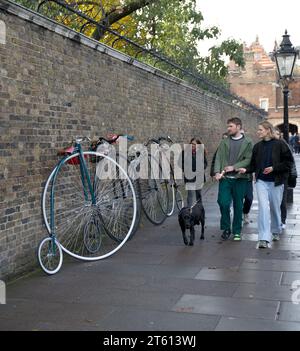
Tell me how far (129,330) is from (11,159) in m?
2.45

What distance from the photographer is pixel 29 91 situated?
Result: 5867mm

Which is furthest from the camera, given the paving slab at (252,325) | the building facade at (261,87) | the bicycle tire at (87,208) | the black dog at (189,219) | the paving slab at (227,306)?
the building facade at (261,87)

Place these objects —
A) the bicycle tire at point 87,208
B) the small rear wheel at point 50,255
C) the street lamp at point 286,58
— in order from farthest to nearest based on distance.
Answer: the street lamp at point 286,58
the bicycle tire at point 87,208
the small rear wheel at point 50,255

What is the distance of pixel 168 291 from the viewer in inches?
195

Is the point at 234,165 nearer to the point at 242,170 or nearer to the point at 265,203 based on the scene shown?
the point at 242,170

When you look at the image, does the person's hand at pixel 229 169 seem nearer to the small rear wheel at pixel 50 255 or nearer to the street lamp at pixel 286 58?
the small rear wheel at pixel 50 255

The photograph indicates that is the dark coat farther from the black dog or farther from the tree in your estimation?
the tree

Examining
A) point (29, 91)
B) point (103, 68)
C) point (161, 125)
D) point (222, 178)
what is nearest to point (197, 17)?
point (161, 125)

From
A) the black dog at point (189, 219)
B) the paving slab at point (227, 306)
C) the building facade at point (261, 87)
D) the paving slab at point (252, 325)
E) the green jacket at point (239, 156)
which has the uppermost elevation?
the building facade at point (261, 87)

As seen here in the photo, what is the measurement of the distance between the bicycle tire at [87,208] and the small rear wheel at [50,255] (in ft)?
1.24

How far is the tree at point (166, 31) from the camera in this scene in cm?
1370

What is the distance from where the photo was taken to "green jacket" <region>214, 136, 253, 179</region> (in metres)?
7.14

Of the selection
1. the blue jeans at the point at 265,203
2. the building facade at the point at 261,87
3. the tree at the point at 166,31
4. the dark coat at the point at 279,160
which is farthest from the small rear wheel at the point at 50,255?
the building facade at the point at 261,87
